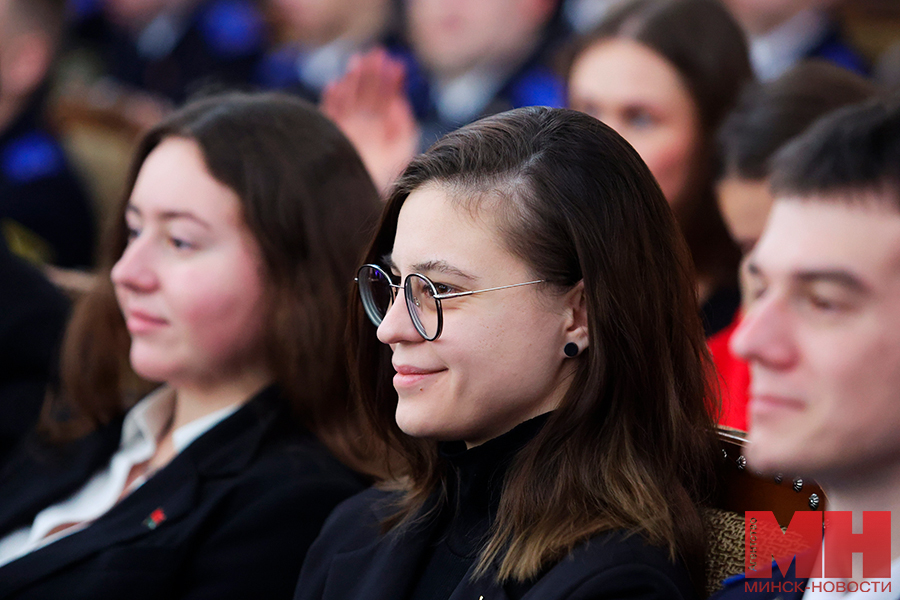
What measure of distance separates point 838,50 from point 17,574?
3.33 meters

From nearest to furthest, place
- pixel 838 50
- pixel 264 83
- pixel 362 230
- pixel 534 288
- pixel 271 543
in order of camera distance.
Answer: pixel 534 288, pixel 271 543, pixel 362 230, pixel 838 50, pixel 264 83

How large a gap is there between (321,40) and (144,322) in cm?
366

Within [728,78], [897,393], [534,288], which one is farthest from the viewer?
[728,78]

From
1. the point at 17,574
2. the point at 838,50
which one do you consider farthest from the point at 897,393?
the point at 838,50

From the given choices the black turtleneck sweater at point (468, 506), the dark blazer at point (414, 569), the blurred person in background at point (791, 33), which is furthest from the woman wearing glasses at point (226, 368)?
the blurred person in background at point (791, 33)

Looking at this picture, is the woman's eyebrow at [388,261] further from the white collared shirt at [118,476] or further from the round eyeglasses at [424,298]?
the white collared shirt at [118,476]

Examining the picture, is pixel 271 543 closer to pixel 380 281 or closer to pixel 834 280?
pixel 380 281

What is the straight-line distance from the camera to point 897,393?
1.05m

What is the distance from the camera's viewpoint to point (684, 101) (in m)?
2.79

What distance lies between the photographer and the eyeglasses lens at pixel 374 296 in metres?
1.69

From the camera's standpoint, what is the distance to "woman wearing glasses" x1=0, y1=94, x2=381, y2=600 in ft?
6.61

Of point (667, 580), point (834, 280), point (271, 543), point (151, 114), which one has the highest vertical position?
point (151, 114)

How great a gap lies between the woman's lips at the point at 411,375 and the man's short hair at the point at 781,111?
1253mm

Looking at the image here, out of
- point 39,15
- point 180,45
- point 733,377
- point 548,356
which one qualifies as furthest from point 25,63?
point 548,356
